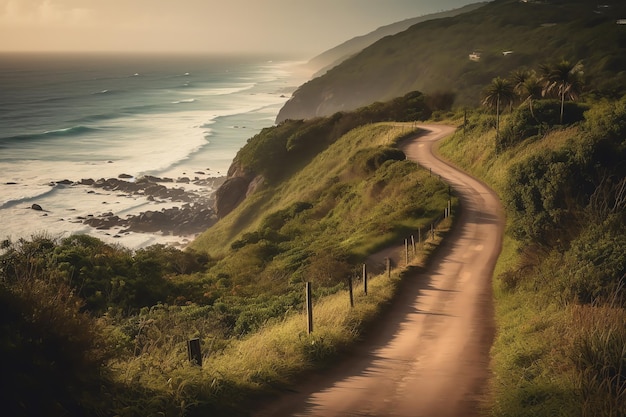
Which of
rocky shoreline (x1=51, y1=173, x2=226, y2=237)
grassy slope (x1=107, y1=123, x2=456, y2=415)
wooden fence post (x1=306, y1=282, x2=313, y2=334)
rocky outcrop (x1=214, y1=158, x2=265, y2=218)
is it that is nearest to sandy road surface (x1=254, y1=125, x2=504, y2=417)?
grassy slope (x1=107, y1=123, x2=456, y2=415)

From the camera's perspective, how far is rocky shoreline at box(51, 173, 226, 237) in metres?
67.5

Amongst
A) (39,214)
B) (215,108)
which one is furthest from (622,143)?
(215,108)

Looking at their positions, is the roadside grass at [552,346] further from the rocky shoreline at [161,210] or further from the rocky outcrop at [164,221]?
the rocky shoreline at [161,210]

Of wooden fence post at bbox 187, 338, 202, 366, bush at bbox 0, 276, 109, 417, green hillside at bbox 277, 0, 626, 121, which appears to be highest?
green hillside at bbox 277, 0, 626, 121

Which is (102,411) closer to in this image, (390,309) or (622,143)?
(390,309)

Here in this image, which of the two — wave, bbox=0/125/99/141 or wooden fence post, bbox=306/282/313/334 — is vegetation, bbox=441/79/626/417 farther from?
wave, bbox=0/125/99/141

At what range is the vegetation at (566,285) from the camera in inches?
411

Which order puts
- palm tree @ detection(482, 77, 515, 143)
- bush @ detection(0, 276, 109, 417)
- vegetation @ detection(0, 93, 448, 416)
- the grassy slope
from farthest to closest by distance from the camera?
palm tree @ detection(482, 77, 515, 143) < the grassy slope < vegetation @ detection(0, 93, 448, 416) < bush @ detection(0, 276, 109, 417)

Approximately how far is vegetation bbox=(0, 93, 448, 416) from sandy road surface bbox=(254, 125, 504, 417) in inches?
30.6

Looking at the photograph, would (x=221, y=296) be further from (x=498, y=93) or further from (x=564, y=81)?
(x=498, y=93)

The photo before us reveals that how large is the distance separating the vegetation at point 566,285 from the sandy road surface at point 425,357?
2.17 ft

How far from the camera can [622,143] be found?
2708 cm

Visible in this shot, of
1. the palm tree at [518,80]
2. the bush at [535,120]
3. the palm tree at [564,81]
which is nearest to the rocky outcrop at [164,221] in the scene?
the bush at [535,120]

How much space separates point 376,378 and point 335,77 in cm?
18720
